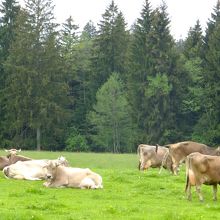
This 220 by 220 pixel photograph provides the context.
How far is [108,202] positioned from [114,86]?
53768 millimetres

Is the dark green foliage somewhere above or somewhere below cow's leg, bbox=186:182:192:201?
above

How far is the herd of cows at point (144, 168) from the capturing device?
16391 mm

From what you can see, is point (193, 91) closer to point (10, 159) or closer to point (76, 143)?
point (76, 143)

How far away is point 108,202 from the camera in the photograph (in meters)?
15.2

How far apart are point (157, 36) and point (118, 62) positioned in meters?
7.58

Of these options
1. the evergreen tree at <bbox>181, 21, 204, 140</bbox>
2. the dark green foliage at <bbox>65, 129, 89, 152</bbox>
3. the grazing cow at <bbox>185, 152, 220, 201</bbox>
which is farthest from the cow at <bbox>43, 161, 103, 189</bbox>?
the dark green foliage at <bbox>65, 129, 89, 152</bbox>

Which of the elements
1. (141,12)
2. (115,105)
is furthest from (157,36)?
(115,105)

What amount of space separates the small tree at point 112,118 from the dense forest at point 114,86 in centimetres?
12

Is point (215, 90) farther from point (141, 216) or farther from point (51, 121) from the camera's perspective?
point (141, 216)

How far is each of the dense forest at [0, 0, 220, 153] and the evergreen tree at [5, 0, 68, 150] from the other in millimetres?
117

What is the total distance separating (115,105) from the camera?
69.2 meters

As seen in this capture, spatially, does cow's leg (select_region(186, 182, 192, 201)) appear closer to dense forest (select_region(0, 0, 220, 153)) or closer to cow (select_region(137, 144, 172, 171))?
cow (select_region(137, 144, 172, 171))

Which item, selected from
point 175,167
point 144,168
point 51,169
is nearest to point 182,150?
point 175,167

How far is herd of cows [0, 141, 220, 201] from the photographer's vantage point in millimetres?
16391
